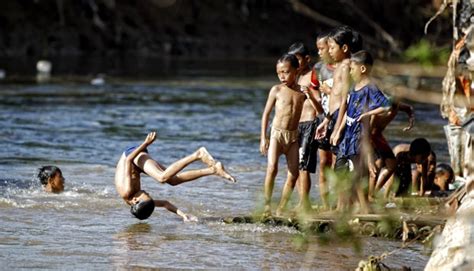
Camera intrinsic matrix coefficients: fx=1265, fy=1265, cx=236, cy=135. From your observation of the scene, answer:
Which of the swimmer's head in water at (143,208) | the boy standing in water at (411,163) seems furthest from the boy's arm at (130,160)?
the boy standing in water at (411,163)

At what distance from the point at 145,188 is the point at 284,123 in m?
2.63

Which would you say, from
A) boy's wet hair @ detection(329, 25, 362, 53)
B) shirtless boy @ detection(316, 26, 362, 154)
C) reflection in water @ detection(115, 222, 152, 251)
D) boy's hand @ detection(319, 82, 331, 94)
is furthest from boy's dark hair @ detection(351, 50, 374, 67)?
reflection in water @ detection(115, 222, 152, 251)

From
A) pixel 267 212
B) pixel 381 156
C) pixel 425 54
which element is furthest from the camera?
pixel 381 156

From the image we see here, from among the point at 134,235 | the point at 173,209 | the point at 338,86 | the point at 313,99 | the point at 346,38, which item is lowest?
the point at 134,235

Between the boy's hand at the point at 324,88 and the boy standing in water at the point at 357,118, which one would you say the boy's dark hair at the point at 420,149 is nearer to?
the boy's hand at the point at 324,88

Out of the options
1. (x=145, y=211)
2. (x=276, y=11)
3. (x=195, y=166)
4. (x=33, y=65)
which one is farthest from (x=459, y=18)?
(x=276, y=11)

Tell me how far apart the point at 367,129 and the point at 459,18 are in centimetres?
161

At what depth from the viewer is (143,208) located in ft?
32.6

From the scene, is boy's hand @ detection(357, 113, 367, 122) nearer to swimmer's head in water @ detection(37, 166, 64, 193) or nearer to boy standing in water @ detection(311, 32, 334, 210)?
boy standing in water @ detection(311, 32, 334, 210)


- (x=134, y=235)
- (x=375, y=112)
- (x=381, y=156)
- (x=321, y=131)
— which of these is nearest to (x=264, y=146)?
(x=321, y=131)

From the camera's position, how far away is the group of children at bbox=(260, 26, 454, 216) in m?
9.97

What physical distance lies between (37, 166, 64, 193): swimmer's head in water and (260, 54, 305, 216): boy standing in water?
2363 millimetres

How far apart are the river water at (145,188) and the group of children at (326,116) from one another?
1.92ft

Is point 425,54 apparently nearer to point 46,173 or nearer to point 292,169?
point 292,169
